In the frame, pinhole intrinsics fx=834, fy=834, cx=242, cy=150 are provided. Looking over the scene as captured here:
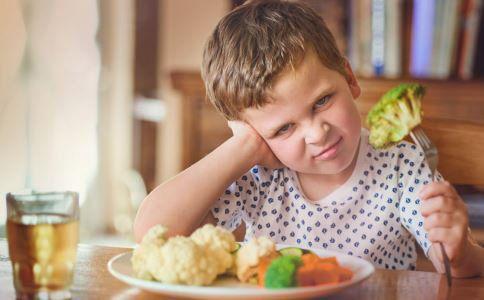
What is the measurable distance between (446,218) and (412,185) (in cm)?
35

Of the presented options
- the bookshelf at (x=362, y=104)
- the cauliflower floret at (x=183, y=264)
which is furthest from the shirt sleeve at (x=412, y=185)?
the bookshelf at (x=362, y=104)

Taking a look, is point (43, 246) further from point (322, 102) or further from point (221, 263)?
point (322, 102)

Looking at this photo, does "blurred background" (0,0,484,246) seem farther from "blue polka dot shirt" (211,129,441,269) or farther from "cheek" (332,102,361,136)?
"cheek" (332,102,361,136)

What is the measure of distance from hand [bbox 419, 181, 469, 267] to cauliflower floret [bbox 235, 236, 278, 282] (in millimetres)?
246

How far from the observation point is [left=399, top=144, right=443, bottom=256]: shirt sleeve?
1446 mm

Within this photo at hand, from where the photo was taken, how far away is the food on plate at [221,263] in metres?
0.95

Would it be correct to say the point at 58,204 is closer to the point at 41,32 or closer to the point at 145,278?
the point at 145,278

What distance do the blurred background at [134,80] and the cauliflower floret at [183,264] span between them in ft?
4.47

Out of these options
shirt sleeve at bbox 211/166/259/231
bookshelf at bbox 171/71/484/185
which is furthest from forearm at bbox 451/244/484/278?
bookshelf at bbox 171/71/484/185

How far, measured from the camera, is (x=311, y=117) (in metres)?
1.31

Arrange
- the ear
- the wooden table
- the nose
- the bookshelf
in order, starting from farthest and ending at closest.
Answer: the bookshelf
the ear
the nose
the wooden table

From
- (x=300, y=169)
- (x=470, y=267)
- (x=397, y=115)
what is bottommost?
(x=470, y=267)

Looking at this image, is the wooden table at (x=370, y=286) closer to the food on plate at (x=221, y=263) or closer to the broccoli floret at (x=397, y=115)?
the food on plate at (x=221, y=263)

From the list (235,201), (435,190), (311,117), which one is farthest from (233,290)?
(235,201)
